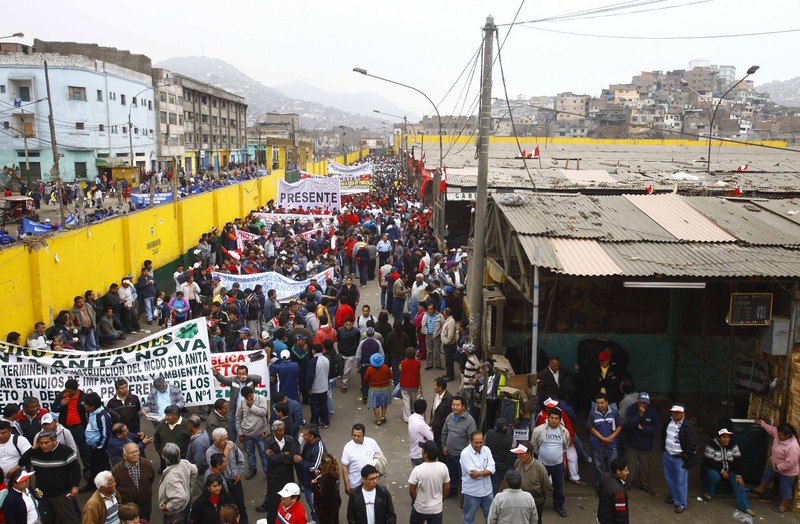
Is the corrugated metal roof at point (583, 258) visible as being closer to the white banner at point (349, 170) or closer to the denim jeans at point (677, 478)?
the denim jeans at point (677, 478)

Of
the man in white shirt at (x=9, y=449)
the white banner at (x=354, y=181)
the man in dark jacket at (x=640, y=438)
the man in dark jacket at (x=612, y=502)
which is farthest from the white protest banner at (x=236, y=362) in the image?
the white banner at (x=354, y=181)

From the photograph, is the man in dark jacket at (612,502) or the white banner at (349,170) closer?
Answer: the man in dark jacket at (612,502)

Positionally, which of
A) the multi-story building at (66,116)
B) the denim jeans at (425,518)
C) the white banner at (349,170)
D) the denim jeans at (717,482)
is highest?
the multi-story building at (66,116)

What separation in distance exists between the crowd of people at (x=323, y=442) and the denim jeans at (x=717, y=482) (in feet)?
0.06

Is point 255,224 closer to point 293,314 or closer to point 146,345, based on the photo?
point 293,314

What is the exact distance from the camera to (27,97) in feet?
163

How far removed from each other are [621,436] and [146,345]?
637 centimetres

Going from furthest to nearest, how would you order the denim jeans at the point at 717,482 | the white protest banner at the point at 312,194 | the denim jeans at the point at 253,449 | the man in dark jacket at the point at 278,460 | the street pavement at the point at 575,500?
the white protest banner at the point at 312,194 < the denim jeans at the point at 253,449 < the denim jeans at the point at 717,482 < the street pavement at the point at 575,500 < the man in dark jacket at the point at 278,460

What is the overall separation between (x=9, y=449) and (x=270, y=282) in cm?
813

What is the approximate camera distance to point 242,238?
69.5ft

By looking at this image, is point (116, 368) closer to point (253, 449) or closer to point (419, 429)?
point (253, 449)

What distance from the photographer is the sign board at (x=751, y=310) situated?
870cm

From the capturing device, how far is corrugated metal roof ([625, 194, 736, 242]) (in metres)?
9.68

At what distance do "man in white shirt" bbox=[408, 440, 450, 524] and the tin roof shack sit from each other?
2727 mm
